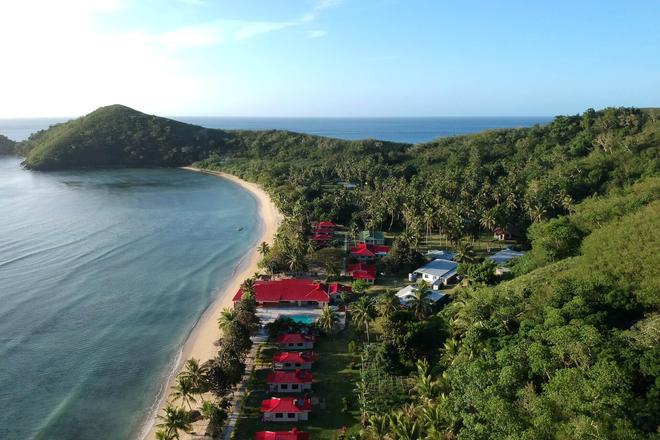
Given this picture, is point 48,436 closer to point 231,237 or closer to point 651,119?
point 231,237

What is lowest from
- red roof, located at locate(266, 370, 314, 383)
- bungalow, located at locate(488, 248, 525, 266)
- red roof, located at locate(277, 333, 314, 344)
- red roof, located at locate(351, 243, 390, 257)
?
red roof, located at locate(266, 370, 314, 383)

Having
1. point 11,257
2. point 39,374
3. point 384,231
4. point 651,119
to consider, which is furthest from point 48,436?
point 651,119

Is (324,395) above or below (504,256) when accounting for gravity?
below

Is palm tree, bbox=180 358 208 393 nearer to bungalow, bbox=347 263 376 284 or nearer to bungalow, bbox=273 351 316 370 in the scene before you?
bungalow, bbox=273 351 316 370

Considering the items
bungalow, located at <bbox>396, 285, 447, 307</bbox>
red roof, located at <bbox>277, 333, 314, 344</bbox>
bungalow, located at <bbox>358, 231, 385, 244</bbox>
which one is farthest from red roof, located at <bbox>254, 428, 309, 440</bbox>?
bungalow, located at <bbox>358, 231, 385, 244</bbox>

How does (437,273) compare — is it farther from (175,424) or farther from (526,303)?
(175,424)

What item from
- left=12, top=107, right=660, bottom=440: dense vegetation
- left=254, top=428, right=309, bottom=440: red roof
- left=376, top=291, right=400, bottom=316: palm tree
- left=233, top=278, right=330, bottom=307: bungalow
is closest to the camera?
left=12, top=107, right=660, bottom=440: dense vegetation

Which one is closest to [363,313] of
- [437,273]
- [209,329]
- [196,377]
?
[196,377]
